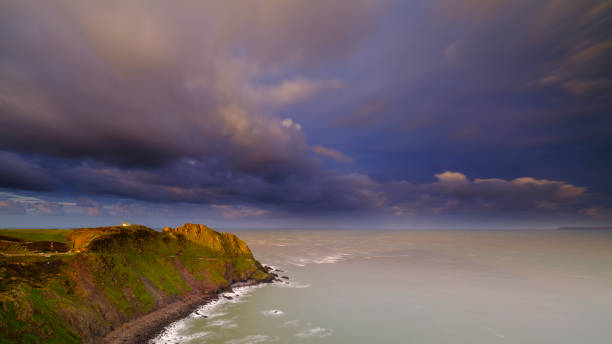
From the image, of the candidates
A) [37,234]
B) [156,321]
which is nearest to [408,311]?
[156,321]

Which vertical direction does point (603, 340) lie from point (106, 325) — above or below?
below

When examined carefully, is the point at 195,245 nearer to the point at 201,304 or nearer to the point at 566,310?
the point at 201,304

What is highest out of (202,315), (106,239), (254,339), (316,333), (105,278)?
(106,239)

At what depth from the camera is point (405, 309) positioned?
144ft

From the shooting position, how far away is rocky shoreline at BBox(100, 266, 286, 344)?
28391 mm

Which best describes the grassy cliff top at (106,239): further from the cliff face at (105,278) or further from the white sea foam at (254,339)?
the white sea foam at (254,339)

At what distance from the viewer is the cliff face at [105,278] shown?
78.0 feet

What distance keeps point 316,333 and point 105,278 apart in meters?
31.1

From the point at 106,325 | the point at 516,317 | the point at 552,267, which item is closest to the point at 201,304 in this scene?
the point at 106,325

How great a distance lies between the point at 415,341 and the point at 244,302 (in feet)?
94.4

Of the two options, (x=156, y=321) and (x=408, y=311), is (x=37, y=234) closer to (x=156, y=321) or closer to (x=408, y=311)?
(x=156, y=321)

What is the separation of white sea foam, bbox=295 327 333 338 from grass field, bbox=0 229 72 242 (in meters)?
43.7

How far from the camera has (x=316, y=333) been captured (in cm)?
3344

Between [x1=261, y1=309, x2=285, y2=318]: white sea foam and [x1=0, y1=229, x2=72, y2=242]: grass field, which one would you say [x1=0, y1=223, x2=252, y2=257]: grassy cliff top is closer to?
[x1=0, y1=229, x2=72, y2=242]: grass field
